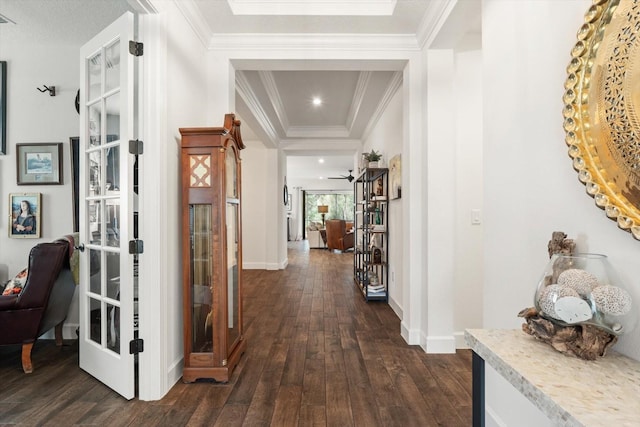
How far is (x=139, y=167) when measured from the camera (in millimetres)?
1874

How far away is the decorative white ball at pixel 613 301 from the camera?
0.79 meters

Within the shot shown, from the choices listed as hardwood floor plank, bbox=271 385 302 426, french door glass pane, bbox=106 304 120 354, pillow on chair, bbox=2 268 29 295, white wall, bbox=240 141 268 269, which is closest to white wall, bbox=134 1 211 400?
french door glass pane, bbox=106 304 120 354

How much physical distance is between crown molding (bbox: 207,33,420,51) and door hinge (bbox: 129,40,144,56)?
0.89 meters

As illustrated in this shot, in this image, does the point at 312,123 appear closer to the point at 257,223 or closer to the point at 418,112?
the point at 257,223

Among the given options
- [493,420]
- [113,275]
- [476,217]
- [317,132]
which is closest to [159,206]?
[113,275]

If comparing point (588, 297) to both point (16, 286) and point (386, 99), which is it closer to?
point (16, 286)

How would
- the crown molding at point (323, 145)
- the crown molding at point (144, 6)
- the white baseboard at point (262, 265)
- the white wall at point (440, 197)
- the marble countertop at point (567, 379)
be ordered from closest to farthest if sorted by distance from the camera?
the marble countertop at point (567, 379)
the crown molding at point (144, 6)
the white wall at point (440, 197)
the crown molding at point (323, 145)
the white baseboard at point (262, 265)

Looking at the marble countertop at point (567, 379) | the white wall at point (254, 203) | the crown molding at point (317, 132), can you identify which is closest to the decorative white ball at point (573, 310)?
the marble countertop at point (567, 379)

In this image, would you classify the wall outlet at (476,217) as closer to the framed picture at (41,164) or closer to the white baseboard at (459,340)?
the white baseboard at (459,340)

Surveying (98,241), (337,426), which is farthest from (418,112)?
(98,241)

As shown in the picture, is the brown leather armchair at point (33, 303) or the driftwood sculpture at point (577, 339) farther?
the brown leather armchair at point (33, 303)

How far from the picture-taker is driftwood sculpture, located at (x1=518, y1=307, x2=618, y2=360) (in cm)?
80

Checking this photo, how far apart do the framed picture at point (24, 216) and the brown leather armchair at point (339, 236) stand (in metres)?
7.07

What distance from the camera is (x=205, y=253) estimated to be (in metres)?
2.12
